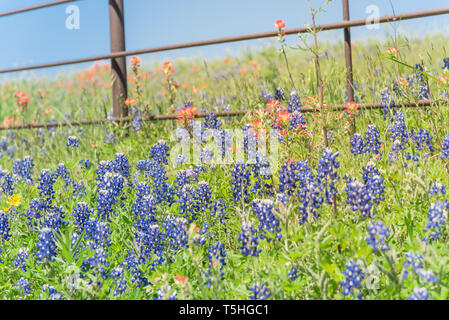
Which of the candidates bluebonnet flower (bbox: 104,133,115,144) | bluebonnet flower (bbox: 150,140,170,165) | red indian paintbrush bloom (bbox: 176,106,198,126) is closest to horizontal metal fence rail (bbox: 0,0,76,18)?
bluebonnet flower (bbox: 104,133,115,144)

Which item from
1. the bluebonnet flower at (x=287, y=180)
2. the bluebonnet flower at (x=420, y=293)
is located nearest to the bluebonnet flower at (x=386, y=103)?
the bluebonnet flower at (x=287, y=180)

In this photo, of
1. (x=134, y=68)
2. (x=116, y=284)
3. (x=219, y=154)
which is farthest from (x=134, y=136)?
(x=116, y=284)

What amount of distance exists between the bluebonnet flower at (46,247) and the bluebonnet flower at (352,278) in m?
1.22

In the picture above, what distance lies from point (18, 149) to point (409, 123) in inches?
175

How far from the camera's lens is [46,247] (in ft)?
6.45

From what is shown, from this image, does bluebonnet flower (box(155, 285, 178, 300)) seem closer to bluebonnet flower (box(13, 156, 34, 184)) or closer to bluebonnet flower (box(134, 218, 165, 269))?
bluebonnet flower (box(134, 218, 165, 269))

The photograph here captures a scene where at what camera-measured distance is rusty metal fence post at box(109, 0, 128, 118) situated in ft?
16.3

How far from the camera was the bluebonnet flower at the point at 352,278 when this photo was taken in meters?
1.52

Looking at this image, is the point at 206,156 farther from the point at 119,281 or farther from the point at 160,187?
the point at 119,281

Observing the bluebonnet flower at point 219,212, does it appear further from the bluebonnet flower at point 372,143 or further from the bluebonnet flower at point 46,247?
the bluebonnet flower at point 372,143

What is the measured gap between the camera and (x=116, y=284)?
1.84m

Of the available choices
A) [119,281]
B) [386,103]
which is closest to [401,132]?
[386,103]

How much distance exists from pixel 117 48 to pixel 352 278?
410 cm
